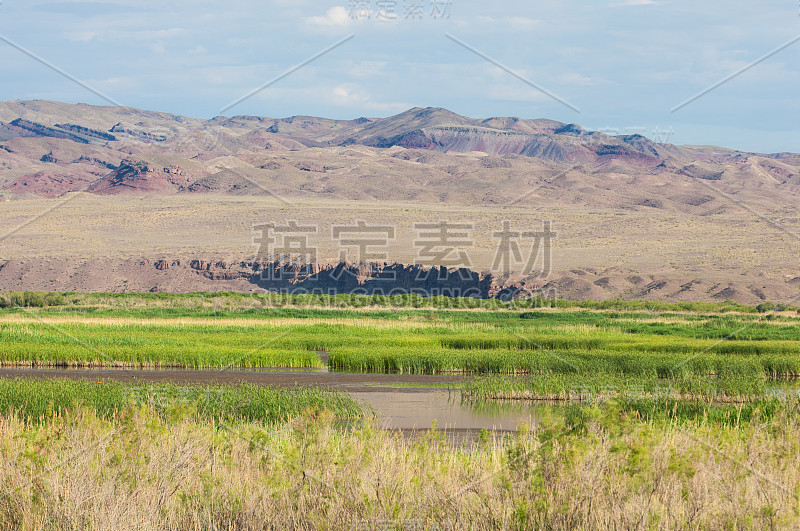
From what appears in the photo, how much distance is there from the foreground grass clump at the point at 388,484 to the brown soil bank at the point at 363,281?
62881 millimetres

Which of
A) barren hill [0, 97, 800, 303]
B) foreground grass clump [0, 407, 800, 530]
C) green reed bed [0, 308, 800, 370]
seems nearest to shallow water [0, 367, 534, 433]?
green reed bed [0, 308, 800, 370]

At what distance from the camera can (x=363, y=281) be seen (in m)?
81.1

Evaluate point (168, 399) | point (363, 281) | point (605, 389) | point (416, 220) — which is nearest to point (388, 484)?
point (168, 399)

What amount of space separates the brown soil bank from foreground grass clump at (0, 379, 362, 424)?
54.9m

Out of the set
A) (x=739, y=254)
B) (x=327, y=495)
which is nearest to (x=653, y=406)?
(x=327, y=495)

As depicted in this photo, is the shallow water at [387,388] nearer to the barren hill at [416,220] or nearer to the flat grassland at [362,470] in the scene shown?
the flat grassland at [362,470]

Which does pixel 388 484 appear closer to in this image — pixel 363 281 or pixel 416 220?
pixel 363 281

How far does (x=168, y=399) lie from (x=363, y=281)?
213 ft

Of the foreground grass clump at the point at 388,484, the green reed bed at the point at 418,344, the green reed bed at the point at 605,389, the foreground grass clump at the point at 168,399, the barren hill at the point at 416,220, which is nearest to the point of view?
the foreground grass clump at the point at 388,484

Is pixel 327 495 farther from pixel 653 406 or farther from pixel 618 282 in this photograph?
pixel 618 282

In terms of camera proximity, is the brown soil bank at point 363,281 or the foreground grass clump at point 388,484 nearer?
the foreground grass clump at point 388,484

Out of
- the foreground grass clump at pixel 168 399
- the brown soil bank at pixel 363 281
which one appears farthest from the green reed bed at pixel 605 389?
the brown soil bank at pixel 363 281

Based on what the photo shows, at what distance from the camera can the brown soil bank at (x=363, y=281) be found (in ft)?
232

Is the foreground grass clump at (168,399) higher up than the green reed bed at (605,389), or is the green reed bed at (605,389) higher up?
the foreground grass clump at (168,399)
